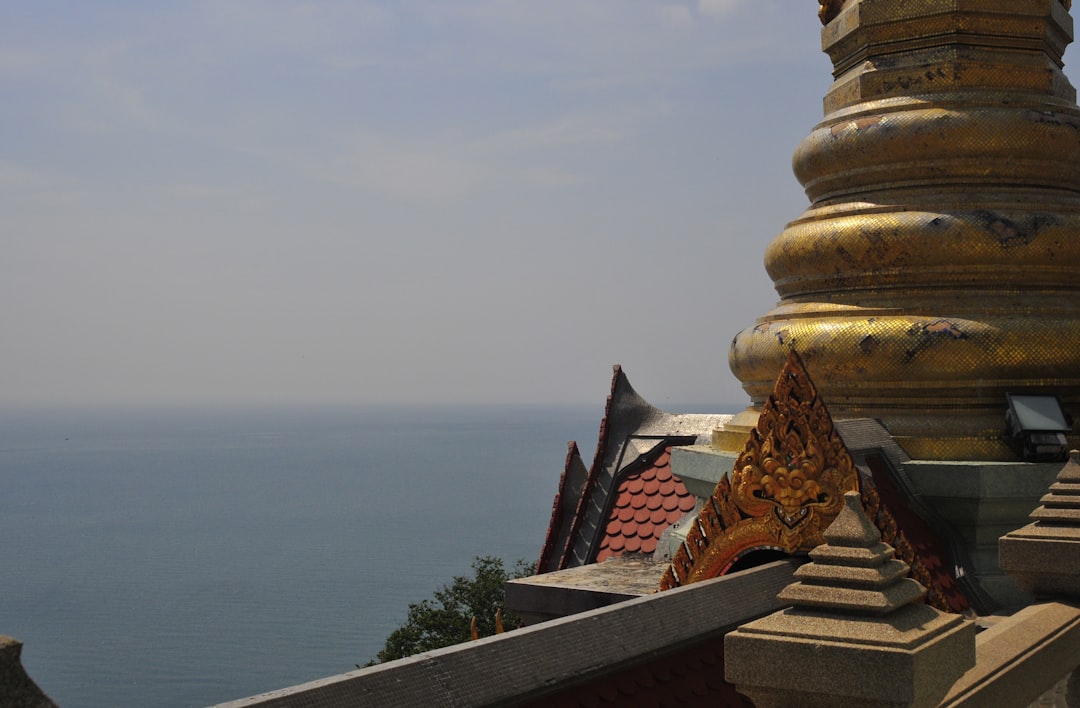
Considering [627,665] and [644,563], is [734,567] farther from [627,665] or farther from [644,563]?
[644,563]

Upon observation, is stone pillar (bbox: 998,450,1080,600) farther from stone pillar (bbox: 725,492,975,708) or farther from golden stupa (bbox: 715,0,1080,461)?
stone pillar (bbox: 725,492,975,708)

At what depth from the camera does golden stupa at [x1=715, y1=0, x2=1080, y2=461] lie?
7.78 metres

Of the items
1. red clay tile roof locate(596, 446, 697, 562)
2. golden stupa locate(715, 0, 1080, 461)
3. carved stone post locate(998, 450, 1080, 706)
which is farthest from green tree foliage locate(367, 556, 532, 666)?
carved stone post locate(998, 450, 1080, 706)

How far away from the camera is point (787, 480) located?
5.73m

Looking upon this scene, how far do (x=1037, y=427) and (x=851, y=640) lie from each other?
181 inches

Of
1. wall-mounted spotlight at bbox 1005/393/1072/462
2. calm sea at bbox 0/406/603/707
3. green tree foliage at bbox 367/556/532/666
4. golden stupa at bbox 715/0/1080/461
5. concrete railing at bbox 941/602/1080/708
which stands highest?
golden stupa at bbox 715/0/1080/461

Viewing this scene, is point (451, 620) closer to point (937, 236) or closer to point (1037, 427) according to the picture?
point (937, 236)

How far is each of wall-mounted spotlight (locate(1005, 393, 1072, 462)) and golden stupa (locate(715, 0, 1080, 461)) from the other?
0.45ft

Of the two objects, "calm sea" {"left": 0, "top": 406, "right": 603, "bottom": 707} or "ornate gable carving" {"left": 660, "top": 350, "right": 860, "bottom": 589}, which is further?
"calm sea" {"left": 0, "top": 406, "right": 603, "bottom": 707}

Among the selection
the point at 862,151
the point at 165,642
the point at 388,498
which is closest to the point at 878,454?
the point at 862,151

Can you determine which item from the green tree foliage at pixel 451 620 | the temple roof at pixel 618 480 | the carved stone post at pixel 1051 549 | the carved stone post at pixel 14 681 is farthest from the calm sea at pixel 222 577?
the carved stone post at pixel 14 681

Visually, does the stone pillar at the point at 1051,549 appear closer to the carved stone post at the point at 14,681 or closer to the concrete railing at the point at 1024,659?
the concrete railing at the point at 1024,659

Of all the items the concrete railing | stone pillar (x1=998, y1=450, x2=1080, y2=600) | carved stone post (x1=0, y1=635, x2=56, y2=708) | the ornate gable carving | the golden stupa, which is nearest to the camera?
carved stone post (x1=0, y1=635, x2=56, y2=708)

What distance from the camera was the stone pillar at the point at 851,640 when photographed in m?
3.34
